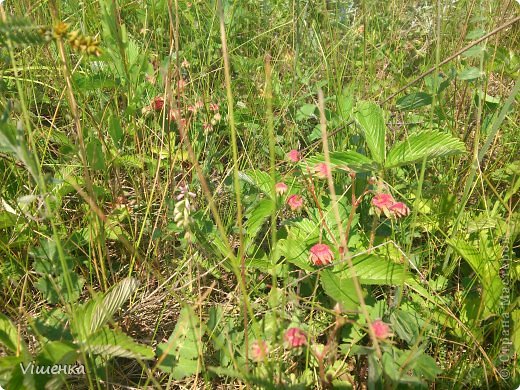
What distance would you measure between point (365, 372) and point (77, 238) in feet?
2.52

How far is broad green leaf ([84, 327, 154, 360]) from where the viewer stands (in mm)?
928

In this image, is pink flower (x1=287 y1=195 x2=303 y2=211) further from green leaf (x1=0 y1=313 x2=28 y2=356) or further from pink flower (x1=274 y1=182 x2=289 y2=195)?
green leaf (x1=0 y1=313 x2=28 y2=356)

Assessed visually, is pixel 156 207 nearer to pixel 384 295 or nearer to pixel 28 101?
pixel 28 101

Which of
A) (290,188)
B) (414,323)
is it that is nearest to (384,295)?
(414,323)

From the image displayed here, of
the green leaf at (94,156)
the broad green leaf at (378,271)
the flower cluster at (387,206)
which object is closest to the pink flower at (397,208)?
the flower cluster at (387,206)

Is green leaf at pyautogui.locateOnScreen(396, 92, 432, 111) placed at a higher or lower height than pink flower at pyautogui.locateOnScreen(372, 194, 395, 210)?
higher

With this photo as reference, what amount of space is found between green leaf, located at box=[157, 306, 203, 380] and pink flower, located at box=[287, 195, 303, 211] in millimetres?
343

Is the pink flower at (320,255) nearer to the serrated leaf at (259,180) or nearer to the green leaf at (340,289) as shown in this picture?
the green leaf at (340,289)

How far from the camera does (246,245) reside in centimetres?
125

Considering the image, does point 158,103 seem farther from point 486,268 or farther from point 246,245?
point 486,268

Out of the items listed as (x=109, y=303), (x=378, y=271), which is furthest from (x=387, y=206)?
(x=109, y=303)

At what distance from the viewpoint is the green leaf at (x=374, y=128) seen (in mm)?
1271

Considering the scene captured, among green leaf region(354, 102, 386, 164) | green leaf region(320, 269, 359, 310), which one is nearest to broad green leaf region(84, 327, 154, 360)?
green leaf region(320, 269, 359, 310)

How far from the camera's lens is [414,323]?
1.10 m
